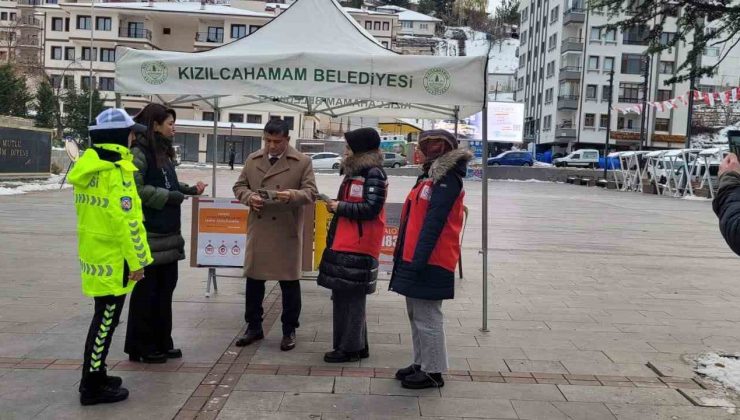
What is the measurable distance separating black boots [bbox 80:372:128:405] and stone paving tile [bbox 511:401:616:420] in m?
2.55

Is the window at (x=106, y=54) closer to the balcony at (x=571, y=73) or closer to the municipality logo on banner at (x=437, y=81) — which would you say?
the balcony at (x=571, y=73)

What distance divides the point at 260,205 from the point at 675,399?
328 cm

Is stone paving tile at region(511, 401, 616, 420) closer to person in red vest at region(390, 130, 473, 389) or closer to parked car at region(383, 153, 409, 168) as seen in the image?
person in red vest at region(390, 130, 473, 389)

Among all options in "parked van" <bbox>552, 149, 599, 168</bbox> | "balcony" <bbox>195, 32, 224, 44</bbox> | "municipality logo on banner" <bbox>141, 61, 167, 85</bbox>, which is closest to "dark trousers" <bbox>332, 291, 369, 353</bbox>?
"municipality logo on banner" <bbox>141, 61, 167, 85</bbox>

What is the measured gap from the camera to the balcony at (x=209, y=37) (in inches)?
2601

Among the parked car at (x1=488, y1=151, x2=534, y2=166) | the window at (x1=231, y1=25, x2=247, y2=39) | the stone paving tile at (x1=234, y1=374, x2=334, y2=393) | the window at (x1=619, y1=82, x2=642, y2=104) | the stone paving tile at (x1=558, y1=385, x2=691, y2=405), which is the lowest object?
the stone paving tile at (x1=234, y1=374, x2=334, y2=393)

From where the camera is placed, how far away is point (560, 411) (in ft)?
14.0

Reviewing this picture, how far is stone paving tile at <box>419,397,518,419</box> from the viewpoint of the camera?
13.6ft

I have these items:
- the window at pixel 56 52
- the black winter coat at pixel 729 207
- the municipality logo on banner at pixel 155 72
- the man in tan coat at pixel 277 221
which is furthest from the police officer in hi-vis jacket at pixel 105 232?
the window at pixel 56 52

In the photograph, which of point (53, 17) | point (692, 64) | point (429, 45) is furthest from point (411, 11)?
point (692, 64)

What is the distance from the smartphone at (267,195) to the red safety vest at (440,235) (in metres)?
1.12

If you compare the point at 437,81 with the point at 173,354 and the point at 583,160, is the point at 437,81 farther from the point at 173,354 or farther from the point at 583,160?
the point at 583,160

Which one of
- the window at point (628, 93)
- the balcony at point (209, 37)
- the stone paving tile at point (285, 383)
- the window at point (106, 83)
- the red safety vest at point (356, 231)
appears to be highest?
the balcony at point (209, 37)

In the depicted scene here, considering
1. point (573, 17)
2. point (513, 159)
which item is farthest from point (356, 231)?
point (573, 17)
